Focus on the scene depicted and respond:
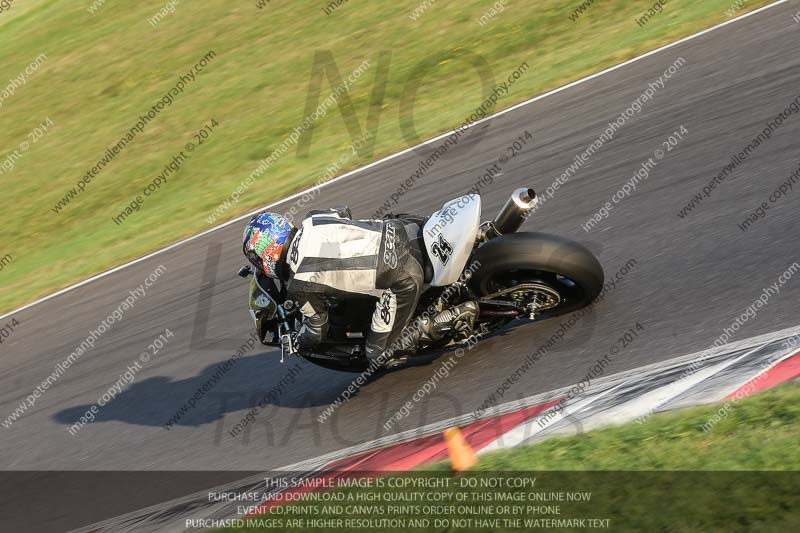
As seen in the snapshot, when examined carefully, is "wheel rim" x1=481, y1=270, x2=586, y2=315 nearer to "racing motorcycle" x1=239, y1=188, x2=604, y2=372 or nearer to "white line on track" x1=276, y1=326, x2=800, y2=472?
"racing motorcycle" x1=239, y1=188, x2=604, y2=372

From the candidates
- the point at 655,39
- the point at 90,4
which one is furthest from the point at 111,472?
the point at 90,4

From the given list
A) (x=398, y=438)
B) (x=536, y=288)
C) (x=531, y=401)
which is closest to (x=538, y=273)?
(x=536, y=288)

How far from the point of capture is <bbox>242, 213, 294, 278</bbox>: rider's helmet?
618cm

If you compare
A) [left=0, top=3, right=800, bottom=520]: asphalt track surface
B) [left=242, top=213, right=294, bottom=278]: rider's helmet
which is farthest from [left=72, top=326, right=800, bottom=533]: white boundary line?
[left=242, top=213, right=294, bottom=278]: rider's helmet

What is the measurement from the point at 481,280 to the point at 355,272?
3.08 ft

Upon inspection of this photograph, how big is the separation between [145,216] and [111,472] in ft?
25.2

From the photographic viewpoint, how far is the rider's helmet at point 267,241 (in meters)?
6.18

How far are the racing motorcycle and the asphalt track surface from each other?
308mm

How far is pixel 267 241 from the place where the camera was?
6.17 m

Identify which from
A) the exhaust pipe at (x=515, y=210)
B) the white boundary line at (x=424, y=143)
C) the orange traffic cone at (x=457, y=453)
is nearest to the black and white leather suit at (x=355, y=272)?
the exhaust pipe at (x=515, y=210)

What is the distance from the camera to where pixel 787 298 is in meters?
5.72

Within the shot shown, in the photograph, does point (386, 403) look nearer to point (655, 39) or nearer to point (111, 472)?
point (111, 472)

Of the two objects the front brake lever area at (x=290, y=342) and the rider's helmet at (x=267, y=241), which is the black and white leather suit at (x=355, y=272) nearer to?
the rider's helmet at (x=267, y=241)

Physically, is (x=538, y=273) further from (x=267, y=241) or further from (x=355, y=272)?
(x=267, y=241)
